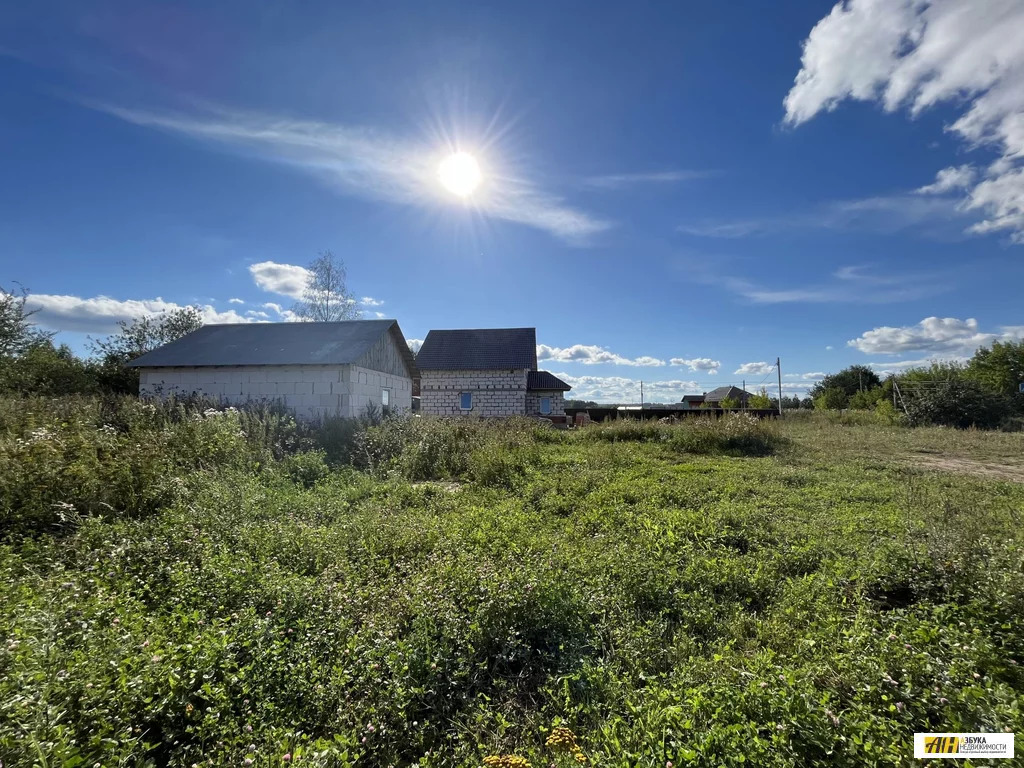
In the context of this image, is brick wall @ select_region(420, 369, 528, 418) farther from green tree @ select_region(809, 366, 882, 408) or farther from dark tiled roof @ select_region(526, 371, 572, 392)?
green tree @ select_region(809, 366, 882, 408)

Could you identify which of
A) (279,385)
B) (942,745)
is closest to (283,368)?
(279,385)

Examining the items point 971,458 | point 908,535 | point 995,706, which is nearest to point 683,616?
point 995,706

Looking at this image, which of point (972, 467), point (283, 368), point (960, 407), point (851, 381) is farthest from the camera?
point (851, 381)

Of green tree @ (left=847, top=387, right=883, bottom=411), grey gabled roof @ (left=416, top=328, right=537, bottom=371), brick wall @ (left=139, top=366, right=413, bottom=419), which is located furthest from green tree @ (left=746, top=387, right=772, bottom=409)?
brick wall @ (left=139, top=366, right=413, bottom=419)

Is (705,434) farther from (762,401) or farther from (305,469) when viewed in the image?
(762,401)

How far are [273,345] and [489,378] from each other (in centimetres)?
1349

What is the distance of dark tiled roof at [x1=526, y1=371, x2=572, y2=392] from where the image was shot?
1064 inches

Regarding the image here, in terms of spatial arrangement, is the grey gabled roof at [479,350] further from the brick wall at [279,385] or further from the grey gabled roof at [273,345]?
the brick wall at [279,385]

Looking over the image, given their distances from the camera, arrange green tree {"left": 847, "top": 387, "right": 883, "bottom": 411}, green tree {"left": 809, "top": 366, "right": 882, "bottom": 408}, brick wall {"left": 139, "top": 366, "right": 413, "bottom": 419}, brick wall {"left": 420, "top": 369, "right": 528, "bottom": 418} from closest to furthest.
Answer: brick wall {"left": 139, "top": 366, "right": 413, "bottom": 419}, brick wall {"left": 420, "top": 369, "right": 528, "bottom": 418}, green tree {"left": 847, "top": 387, "right": 883, "bottom": 411}, green tree {"left": 809, "top": 366, "right": 882, "bottom": 408}

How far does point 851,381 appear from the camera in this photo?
41.9 meters

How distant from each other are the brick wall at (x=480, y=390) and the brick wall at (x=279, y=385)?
12.1m

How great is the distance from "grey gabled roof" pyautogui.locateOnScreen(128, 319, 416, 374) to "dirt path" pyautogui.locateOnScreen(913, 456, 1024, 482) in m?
15.0

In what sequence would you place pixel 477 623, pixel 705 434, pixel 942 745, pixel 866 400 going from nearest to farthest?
pixel 942 745 → pixel 477 623 → pixel 705 434 → pixel 866 400

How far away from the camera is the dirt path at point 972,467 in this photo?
8.32 metres
